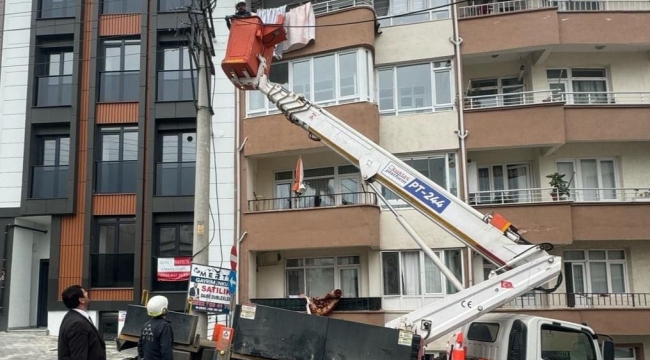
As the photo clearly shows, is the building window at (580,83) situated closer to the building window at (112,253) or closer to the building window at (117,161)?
the building window at (117,161)

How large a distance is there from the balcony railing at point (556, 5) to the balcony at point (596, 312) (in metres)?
8.42

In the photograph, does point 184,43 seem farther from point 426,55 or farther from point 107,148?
point 426,55

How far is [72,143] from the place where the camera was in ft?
70.7

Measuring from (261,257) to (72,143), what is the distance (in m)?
8.43

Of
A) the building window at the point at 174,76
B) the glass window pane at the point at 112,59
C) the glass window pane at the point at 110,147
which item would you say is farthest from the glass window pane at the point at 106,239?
the glass window pane at the point at 112,59

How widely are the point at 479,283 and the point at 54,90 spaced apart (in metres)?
18.4

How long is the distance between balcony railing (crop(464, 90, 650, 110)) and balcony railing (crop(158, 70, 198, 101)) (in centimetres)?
999

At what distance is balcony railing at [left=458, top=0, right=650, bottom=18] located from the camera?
17.9m

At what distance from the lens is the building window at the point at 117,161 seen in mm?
21656

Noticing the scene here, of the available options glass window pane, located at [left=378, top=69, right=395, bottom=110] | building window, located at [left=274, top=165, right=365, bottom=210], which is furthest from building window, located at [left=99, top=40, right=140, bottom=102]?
glass window pane, located at [left=378, top=69, right=395, bottom=110]

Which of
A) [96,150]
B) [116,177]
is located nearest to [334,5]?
[116,177]

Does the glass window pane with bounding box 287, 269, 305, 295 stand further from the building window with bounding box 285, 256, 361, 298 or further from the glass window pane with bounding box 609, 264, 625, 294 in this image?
the glass window pane with bounding box 609, 264, 625, 294

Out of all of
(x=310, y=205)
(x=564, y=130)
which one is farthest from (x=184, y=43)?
(x=564, y=130)

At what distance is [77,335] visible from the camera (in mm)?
6301
